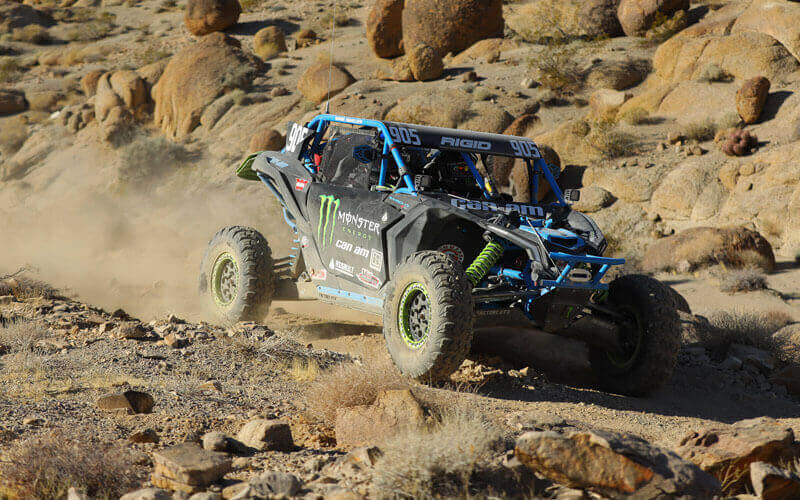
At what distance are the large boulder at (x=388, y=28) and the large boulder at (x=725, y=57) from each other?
11.1 metres

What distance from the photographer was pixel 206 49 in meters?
33.2

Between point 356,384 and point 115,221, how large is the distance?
14708 mm

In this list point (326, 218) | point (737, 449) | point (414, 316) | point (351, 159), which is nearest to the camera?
point (737, 449)

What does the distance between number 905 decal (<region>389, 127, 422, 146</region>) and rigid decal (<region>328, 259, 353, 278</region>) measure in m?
1.50

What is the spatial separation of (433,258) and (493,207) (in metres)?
1.07

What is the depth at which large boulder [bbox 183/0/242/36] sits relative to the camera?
Answer: 37.8 m

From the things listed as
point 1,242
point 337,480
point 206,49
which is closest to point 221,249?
point 337,480

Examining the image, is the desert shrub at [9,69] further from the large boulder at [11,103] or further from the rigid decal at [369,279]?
the rigid decal at [369,279]

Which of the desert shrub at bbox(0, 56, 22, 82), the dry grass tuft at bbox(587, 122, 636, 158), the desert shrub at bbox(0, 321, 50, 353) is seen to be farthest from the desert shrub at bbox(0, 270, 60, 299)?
the desert shrub at bbox(0, 56, 22, 82)

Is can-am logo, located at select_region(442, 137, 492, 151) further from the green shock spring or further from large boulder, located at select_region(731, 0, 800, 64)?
large boulder, located at select_region(731, 0, 800, 64)

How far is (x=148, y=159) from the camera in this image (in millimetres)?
28375

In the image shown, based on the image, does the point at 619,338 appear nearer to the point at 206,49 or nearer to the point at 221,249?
the point at 221,249

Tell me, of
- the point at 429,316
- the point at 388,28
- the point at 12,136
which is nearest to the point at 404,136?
the point at 429,316

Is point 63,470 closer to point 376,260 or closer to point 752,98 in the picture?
point 376,260
